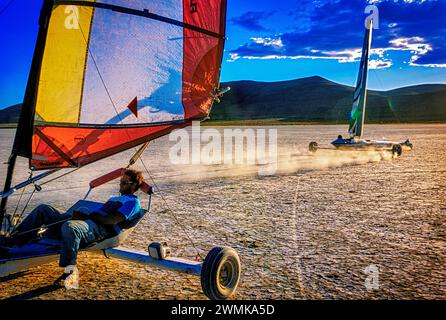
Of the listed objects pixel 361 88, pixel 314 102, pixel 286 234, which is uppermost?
pixel 314 102

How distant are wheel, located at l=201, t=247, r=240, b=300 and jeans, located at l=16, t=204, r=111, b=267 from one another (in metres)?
1.28

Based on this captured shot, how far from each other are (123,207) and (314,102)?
446 feet

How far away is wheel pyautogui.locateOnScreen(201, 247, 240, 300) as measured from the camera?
14.6 ft

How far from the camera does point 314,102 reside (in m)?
137

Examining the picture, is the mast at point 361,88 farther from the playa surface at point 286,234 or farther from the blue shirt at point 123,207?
the blue shirt at point 123,207

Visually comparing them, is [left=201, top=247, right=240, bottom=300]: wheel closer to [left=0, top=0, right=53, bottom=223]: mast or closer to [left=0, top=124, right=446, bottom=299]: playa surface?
[left=0, top=124, right=446, bottom=299]: playa surface

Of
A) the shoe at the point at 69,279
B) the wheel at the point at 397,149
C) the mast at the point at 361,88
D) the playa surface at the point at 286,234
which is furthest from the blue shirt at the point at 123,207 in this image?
the mast at the point at 361,88

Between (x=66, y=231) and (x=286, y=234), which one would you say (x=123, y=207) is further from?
(x=286, y=234)

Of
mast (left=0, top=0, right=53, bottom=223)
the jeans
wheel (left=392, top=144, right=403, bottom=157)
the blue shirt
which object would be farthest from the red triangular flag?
wheel (left=392, top=144, right=403, bottom=157)

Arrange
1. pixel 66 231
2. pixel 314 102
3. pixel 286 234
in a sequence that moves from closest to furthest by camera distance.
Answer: pixel 66 231 → pixel 286 234 → pixel 314 102

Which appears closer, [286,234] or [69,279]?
[69,279]

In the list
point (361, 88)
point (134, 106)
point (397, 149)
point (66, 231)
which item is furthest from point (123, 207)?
point (361, 88)

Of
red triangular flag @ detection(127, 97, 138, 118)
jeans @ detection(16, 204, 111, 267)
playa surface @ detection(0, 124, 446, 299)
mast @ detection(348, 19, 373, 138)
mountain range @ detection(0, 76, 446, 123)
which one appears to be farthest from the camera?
mountain range @ detection(0, 76, 446, 123)

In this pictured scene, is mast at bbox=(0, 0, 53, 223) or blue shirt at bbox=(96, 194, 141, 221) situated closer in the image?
mast at bbox=(0, 0, 53, 223)
